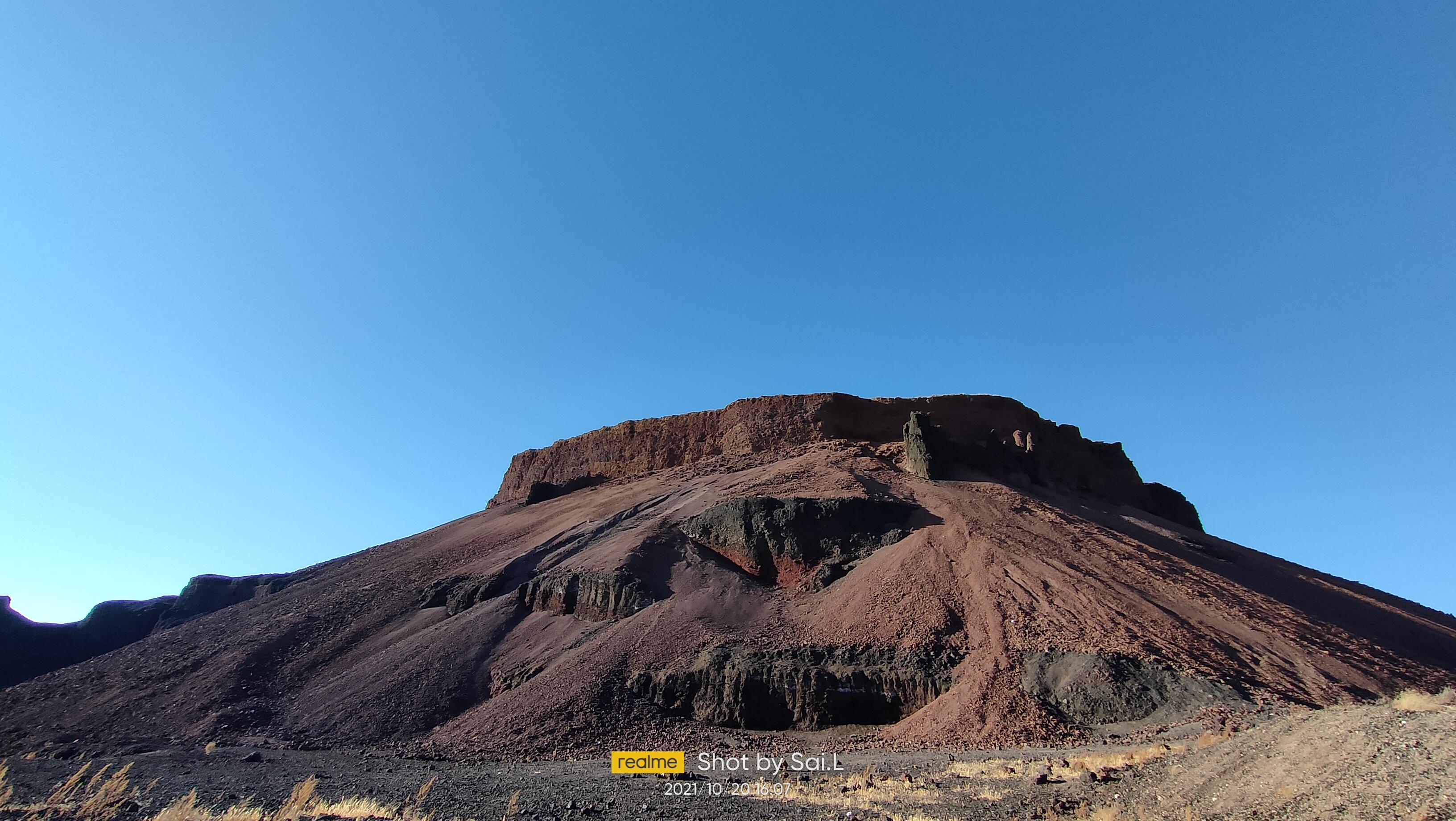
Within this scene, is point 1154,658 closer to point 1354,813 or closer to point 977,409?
point 1354,813

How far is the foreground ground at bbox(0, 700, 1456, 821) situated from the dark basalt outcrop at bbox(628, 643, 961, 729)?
8.16 feet

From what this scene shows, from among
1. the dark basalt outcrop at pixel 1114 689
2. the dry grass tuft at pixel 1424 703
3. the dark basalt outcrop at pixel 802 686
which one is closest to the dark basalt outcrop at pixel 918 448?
the dark basalt outcrop at pixel 802 686

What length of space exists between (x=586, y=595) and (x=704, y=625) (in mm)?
5761

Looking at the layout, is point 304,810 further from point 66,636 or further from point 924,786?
point 66,636

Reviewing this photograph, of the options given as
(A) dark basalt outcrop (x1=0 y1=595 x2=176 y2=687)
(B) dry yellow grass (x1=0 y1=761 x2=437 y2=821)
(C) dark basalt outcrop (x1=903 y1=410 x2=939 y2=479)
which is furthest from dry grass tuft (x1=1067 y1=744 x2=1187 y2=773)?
(A) dark basalt outcrop (x1=0 y1=595 x2=176 y2=687)

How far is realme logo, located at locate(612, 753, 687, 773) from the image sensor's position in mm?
19344

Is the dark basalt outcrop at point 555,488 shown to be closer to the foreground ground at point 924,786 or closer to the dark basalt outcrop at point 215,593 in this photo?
the dark basalt outcrop at point 215,593

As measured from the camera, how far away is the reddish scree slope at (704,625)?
21672 millimetres

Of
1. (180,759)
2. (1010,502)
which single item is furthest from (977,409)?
(180,759)

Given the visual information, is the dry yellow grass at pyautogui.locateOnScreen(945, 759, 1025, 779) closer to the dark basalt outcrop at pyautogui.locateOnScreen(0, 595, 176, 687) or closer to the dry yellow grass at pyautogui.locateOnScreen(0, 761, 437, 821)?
the dry yellow grass at pyautogui.locateOnScreen(0, 761, 437, 821)

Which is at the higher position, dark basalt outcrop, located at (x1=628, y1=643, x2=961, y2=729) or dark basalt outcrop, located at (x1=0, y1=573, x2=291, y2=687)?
dark basalt outcrop, located at (x1=0, y1=573, x2=291, y2=687)

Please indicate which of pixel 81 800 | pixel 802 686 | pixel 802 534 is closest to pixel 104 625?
pixel 81 800

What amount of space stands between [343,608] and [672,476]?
18756 mm

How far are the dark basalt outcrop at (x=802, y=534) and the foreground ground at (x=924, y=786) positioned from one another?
10863 millimetres
